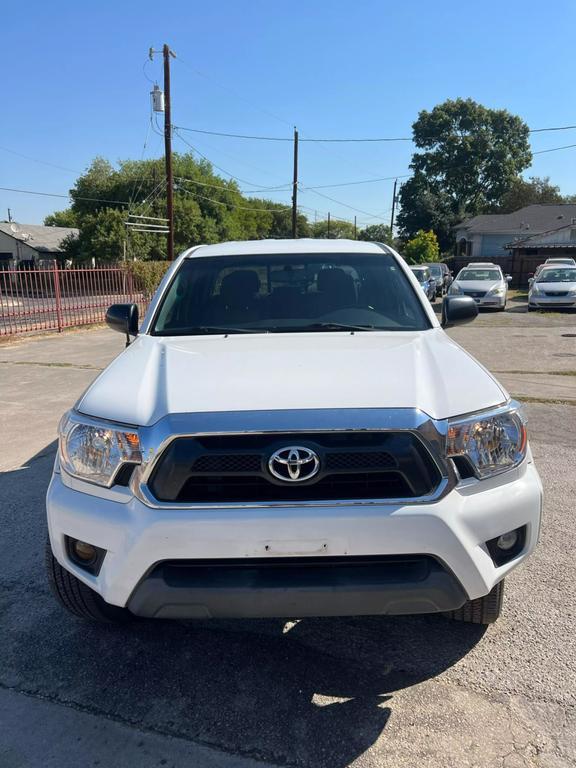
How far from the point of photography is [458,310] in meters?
4.14

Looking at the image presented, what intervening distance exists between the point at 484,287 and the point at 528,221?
99.4 feet

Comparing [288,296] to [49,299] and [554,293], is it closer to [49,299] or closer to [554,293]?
[49,299]

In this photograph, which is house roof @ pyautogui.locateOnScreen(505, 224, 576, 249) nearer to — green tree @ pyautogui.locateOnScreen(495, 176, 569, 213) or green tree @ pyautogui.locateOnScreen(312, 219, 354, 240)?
green tree @ pyautogui.locateOnScreen(495, 176, 569, 213)

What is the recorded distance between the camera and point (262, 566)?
216cm

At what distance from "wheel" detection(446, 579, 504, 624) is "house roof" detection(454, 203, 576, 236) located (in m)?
46.4

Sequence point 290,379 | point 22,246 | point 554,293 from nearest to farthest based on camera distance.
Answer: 1. point 290,379
2. point 554,293
3. point 22,246

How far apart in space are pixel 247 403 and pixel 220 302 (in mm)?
1642

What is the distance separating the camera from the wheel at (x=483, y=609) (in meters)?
2.54

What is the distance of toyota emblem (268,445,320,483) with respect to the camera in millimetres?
2129

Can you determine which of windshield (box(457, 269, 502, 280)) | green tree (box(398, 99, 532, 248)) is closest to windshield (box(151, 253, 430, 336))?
windshield (box(457, 269, 502, 280))

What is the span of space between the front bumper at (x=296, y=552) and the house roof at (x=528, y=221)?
46837 mm

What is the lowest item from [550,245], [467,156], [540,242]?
[550,245]

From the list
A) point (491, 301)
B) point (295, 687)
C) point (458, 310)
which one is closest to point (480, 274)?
point (491, 301)

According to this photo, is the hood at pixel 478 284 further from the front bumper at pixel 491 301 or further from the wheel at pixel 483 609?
the wheel at pixel 483 609
